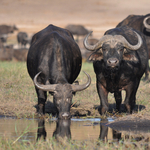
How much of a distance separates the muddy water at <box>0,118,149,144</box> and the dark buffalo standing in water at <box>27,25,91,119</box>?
323 mm

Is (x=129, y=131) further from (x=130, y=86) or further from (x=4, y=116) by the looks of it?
(x=4, y=116)

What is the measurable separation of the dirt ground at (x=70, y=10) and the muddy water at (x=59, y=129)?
201 ft

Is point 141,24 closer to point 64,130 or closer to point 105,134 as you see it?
point 64,130

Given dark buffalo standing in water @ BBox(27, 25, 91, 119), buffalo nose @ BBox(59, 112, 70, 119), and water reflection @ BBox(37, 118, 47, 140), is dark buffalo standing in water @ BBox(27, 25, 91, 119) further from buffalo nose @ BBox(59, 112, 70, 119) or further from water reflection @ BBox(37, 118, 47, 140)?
water reflection @ BBox(37, 118, 47, 140)

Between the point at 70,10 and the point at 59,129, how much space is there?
7490 cm

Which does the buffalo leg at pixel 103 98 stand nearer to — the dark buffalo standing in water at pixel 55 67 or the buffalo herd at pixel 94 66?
the buffalo herd at pixel 94 66

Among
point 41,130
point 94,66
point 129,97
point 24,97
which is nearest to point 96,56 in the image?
point 94,66

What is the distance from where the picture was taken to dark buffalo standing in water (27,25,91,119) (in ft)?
23.2

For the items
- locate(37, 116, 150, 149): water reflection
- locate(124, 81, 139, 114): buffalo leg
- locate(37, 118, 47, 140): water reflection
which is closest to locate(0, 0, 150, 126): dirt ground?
locate(124, 81, 139, 114): buffalo leg

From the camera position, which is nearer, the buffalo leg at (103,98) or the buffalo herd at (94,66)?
the buffalo herd at (94,66)

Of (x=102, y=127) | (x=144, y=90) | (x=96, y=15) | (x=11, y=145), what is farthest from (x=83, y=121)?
(x=96, y=15)

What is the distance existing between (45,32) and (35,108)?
1951mm

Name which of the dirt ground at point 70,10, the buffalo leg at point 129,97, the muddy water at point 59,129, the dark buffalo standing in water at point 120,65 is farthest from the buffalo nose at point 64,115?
the dirt ground at point 70,10

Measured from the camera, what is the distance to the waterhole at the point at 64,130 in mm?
5703
